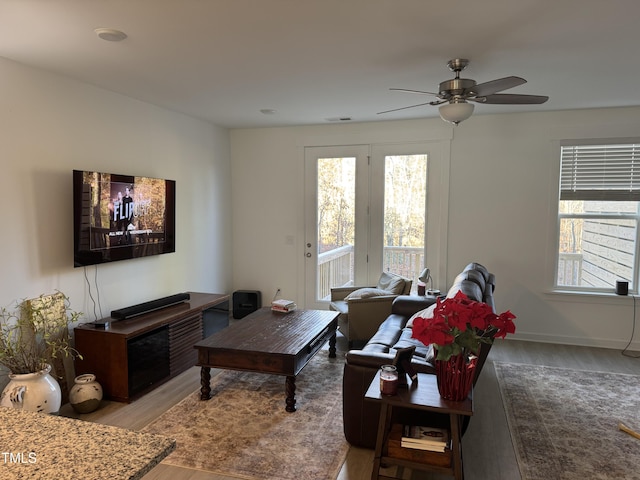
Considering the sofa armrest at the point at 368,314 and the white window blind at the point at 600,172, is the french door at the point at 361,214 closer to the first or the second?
the sofa armrest at the point at 368,314

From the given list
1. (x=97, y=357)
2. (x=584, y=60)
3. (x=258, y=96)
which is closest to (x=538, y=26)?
(x=584, y=60)

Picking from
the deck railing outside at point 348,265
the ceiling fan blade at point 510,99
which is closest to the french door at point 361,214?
the deck railing outside at point 348,265

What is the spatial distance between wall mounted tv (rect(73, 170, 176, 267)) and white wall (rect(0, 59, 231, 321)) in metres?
0.16

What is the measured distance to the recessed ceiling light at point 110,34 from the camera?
2416 millimetres

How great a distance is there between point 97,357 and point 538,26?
3.68 meters

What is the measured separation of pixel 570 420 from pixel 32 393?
11.9 feet

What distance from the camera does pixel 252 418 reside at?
9.66ft

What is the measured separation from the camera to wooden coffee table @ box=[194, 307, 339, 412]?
303cm

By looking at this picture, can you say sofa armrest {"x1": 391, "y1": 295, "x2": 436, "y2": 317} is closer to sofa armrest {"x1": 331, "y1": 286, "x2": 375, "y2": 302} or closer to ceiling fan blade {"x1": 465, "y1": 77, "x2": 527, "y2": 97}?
sofa armrest {"x1": 331, "y1": 286, "x2": 375, "y2": 302}

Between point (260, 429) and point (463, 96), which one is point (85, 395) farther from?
point (463, 96)

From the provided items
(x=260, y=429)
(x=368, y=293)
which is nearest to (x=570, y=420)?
(x=368, y=293)

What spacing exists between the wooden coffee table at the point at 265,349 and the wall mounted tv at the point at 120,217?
1163 millimetres

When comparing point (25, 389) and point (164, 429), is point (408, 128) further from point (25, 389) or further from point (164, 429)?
point (25, 389)

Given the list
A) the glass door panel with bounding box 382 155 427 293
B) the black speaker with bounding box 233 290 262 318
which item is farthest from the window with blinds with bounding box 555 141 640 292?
the black speaker with bounding box 233 290 262 318
